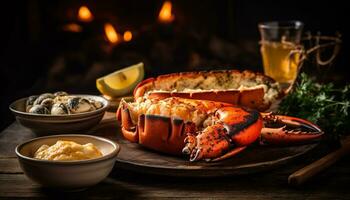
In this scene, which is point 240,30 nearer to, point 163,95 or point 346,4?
point 346,4

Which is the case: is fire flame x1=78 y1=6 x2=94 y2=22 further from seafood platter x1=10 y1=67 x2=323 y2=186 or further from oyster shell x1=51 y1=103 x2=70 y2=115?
oyster shell x1=51 y1=103 x2=70 y2=115

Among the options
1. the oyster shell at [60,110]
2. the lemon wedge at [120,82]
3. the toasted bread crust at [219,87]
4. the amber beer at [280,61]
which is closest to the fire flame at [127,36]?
the amber beer at [280,61]

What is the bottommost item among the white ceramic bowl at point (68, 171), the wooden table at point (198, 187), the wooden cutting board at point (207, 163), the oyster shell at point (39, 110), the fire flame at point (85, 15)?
the wooden table at point (198, 187)

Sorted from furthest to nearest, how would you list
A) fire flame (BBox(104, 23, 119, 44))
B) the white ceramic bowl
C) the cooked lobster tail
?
1. fire flame (BBox(104, 23, 119, 44))
2. the cooked lobster tail
3. the white ceramic bowl

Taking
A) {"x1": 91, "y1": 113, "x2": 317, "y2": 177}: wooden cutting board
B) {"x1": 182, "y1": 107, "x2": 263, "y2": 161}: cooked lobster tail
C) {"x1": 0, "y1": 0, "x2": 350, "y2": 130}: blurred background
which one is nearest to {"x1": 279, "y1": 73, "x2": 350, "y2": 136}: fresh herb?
{"x1": 91, "y1": 113, "x2": 317, "y2": 177}: wooden cutting board


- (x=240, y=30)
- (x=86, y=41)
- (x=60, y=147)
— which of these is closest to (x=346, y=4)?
(x=240, y=30)

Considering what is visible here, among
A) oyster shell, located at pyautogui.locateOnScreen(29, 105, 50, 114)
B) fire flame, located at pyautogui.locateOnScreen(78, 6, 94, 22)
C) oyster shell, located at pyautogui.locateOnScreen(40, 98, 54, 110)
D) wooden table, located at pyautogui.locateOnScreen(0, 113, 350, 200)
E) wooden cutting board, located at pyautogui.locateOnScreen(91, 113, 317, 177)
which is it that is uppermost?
fire flame, located at pyautogui.locateOnScreen(78, 6, 94, 22)

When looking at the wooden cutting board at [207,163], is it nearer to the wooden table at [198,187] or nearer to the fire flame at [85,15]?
the wooden table at [198,187]
